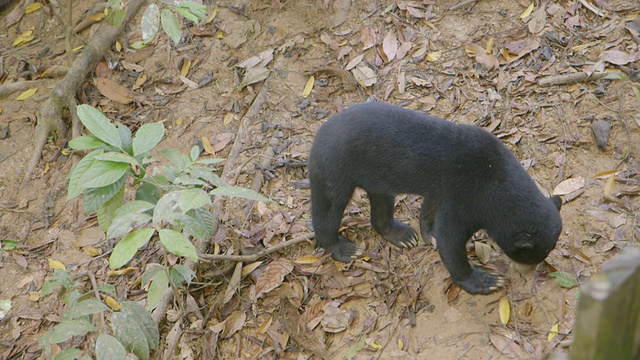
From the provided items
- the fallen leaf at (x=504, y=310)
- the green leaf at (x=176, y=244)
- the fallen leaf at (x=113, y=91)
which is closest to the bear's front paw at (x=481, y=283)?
the fallen leaf at (x=504, y=310)

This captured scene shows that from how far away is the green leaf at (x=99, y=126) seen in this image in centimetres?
386

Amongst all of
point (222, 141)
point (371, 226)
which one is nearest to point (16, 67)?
point (222, 141)

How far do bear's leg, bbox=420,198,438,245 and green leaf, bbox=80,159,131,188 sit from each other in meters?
2.57

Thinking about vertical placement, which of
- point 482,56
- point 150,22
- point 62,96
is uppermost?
point 150,22

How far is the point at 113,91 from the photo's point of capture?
24.9 feet

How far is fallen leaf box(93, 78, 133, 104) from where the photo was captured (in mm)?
7508

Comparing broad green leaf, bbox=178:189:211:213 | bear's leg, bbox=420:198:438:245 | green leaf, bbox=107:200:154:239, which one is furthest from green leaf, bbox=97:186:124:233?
bear's leg, bbox=420:198:438:245

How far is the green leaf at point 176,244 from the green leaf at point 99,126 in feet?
2.49

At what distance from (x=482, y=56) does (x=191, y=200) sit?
4.18m

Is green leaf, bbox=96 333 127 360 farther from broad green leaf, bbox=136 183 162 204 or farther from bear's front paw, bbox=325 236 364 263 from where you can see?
bear's front paw, bbox=325 236 364 263

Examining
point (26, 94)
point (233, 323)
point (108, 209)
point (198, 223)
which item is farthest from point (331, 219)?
point (26, 94)

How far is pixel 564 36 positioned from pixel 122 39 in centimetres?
527

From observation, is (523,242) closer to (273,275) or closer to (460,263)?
(460,263)

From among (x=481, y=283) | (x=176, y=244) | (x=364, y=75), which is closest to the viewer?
(x=176, y=244)
